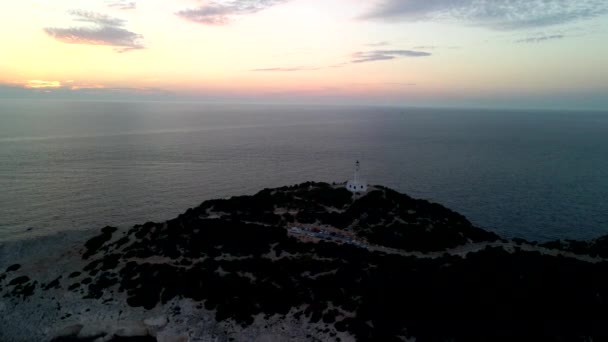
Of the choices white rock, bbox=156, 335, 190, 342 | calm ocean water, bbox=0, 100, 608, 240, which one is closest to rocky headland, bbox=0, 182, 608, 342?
white rock, bbox=156, 335, 190, 342

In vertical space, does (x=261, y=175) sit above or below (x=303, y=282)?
above

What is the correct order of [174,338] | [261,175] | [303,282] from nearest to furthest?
1. [174,338]
2. [303,282]
3. [261,175]

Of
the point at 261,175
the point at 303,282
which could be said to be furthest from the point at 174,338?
the point at 261,175

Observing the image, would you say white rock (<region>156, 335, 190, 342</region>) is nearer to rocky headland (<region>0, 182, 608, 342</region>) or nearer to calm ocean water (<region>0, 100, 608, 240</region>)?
rocky headland (<region>0, 182, 608, 342</region>)

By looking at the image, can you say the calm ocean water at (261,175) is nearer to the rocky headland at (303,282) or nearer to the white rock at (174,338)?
the rocky headland at (303,282)

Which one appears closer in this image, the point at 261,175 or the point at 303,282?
the point at 303,282

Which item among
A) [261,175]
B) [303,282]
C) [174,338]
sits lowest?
[174,338]

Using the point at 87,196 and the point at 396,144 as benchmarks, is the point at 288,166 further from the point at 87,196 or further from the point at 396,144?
the point at 396,144

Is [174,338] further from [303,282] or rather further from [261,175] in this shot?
[261,175]
